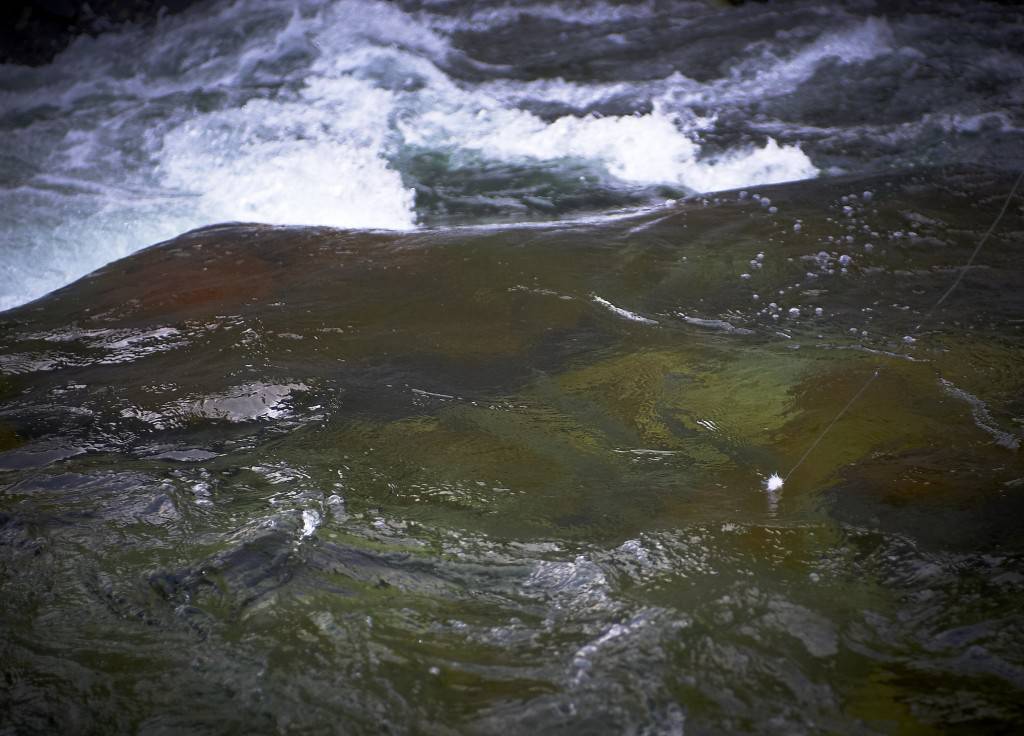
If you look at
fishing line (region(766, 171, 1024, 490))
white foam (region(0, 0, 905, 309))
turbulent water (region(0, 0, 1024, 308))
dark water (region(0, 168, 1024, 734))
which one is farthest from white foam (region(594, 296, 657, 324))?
white foam (region(0, 0, 905, 309))

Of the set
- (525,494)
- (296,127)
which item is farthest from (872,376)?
(296,127)

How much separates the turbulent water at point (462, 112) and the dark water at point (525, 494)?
1.05 metres

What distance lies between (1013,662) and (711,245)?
2.45 m

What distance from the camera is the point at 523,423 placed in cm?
266

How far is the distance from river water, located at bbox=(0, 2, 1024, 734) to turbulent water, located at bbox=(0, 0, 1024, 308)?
0.15 ft

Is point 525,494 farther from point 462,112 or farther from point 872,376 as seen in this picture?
point 462,112

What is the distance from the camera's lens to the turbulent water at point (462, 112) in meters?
4.83

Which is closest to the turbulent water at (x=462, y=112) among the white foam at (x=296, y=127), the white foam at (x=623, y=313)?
the white foam at (x=296, y=127)

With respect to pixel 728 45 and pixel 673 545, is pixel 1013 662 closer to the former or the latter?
pixel 673 545

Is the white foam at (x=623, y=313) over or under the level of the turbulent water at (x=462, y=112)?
under

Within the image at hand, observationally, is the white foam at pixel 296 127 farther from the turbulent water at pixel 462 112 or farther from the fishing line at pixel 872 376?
the fishing line at pixel 872 376

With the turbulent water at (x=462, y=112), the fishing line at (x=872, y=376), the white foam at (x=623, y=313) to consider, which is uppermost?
the turbulent water at (x=462, y=112)

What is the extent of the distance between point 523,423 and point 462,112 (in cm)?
402

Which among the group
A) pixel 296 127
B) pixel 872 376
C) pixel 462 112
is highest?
pixel 296 127
